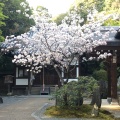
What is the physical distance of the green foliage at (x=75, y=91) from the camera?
10805 millimetres

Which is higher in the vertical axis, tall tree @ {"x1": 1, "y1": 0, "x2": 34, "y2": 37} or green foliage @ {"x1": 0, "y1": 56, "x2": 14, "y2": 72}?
tall tree @ {"x1": 1, "y1": 0, "x2": 34, "y2": 37}

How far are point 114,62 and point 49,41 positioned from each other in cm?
417

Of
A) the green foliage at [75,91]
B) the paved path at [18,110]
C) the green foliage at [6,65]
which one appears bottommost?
the paved path at [18,110]

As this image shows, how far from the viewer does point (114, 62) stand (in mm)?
14602

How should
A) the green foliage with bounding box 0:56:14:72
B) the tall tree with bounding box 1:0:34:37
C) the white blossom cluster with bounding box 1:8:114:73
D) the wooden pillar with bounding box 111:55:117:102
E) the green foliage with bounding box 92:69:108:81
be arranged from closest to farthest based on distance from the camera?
the white blossom cluster with bounding box 1:8:114:73 < the wooden pillar with bounding box 111:55:117:102 < the green foliage with bounding box 92:69:108:81 < the tall tree with bounding box 1:0:34:37 < the green foliage with bounding box 0:56:14:72

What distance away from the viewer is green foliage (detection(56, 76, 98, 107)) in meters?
10.8

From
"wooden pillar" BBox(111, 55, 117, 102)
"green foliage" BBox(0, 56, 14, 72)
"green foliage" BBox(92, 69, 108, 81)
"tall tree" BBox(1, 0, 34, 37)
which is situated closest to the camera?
"wooden pillar" BBox(111, 55, 117, 102)

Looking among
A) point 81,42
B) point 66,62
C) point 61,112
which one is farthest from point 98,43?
point 61,112

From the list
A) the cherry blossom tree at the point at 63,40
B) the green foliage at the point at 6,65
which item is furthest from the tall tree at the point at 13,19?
the cherry blossom tree at the point at 63,40

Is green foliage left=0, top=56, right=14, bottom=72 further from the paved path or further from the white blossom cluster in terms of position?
the white blossom cluster

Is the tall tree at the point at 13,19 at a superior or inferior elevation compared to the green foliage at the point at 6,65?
superior

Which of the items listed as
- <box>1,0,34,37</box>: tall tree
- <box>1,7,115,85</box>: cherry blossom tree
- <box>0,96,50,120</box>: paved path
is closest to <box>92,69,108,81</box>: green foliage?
<box>1,0,34,37</box>: tall tree

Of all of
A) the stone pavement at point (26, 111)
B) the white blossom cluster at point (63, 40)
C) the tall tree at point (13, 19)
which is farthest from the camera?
the tall tree at point (13, 19)

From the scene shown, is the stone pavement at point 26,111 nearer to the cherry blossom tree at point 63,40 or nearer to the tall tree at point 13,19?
the cherry blossom tree at point 63,40
